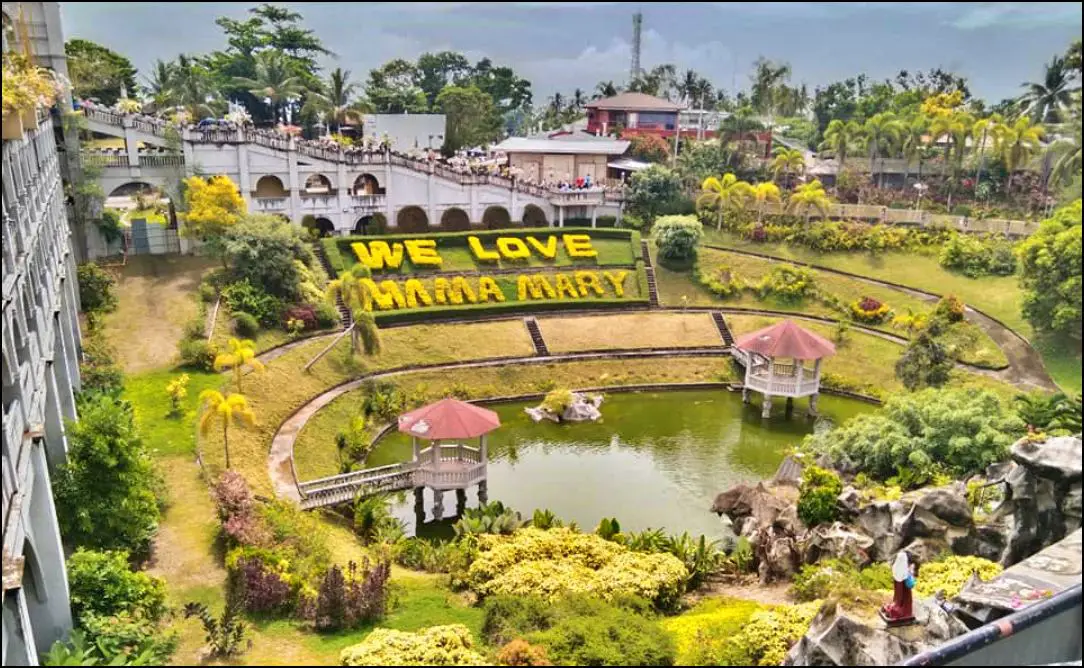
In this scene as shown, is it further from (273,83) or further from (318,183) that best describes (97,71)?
(318,183)

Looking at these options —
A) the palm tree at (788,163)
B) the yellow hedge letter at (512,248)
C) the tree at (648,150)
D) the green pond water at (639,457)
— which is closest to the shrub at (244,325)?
the green pond water at (639,457)

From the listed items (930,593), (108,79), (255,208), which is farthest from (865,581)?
(108,79)

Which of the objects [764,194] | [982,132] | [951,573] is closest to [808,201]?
[764,194]

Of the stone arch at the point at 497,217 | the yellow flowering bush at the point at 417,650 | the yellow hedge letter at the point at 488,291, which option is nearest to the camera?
the yellow flowering bush at the point at 417,650

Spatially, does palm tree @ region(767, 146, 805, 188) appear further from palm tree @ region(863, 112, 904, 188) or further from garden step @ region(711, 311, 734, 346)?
garden step @ region(711, 311, 734, 346)

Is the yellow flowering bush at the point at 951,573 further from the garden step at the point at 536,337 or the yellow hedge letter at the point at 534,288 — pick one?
the yellow hedge letter at the point at 534,288

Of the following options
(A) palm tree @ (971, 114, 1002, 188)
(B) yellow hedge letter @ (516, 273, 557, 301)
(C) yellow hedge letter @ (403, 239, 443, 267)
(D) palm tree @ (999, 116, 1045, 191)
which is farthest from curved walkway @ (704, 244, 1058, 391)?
(C) yellow hedge letter @ (403, 239, 443, 267)

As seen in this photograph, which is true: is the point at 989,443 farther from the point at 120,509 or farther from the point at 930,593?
the point at 120,509
